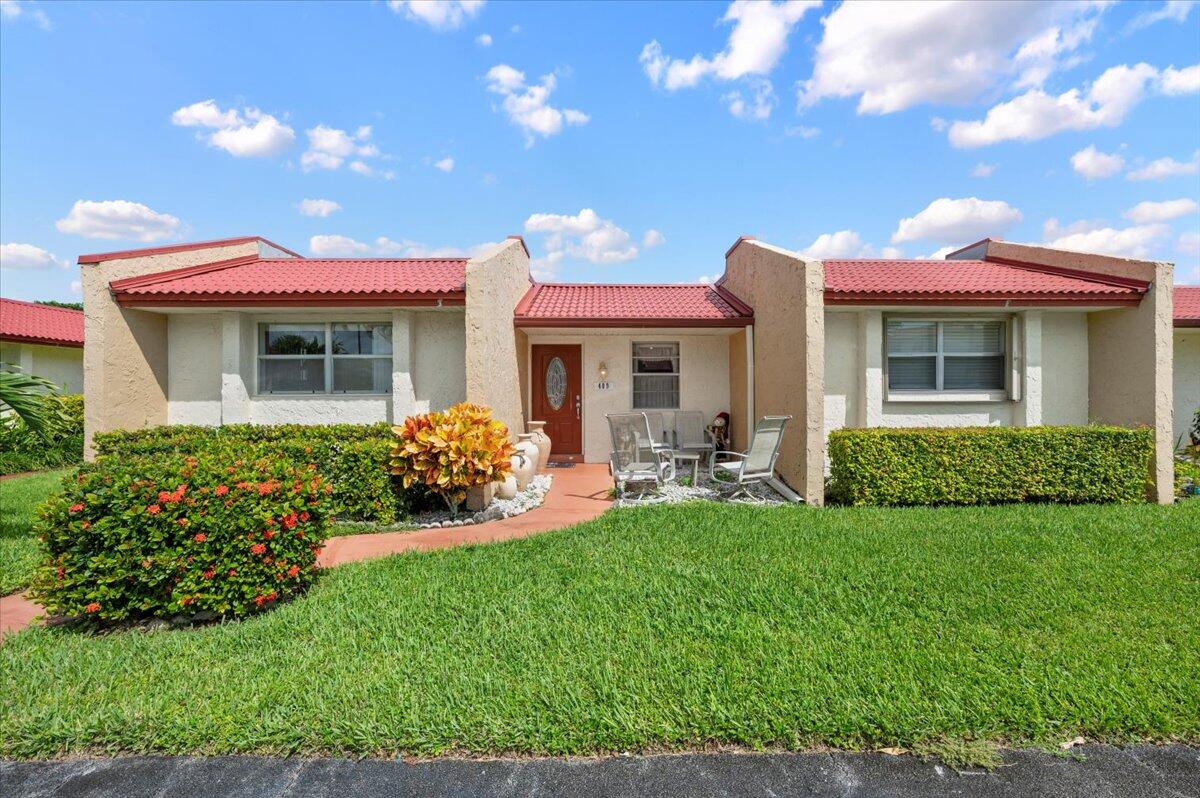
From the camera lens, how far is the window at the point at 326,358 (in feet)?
36.1

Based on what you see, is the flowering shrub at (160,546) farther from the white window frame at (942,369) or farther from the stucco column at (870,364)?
the white window frame at (942,369)

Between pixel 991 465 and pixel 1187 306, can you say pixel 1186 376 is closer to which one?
pixel 1187 306

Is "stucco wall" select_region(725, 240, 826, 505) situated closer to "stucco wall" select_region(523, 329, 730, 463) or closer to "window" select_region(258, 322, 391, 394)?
"stucco wall" select_region(523, 329, 730, 463)

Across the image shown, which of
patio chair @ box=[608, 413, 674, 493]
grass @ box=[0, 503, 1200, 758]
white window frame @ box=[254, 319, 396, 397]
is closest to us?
grass @ box=[0, 503, 1200, 758]

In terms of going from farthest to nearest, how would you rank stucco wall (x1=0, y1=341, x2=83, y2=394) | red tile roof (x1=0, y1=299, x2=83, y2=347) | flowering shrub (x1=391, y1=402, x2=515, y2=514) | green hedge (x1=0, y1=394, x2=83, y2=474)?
stucco wall (x1=0, y1=341, x2=83, y2=394) → red tile roof (x1=0, y1=299, x2=83, y2=347) → green hedge (x1=0, y1=394, x2=83, y2=474) → flowering shrub (x1=391, y1=402, x2=515, y2=514)

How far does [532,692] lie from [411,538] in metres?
4.20

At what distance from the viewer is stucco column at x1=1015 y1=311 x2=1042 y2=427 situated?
10445 mm

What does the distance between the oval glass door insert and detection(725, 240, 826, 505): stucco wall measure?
14.7 ft

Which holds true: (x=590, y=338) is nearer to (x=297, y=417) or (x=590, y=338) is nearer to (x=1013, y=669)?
(x=297, y=417)

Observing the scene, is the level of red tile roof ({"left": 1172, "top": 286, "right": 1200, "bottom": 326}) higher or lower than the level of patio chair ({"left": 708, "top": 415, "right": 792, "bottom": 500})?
higher

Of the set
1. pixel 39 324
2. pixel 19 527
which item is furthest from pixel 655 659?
pixel 39 324

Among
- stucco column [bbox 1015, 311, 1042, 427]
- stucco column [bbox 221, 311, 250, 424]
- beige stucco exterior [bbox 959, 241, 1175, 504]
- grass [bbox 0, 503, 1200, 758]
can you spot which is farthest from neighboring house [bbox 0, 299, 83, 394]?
beige stucco exterior [bbox 959, 241, 1175, 504]

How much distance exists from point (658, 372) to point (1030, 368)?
23.7 feet

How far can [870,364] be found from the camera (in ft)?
→ 33.8
